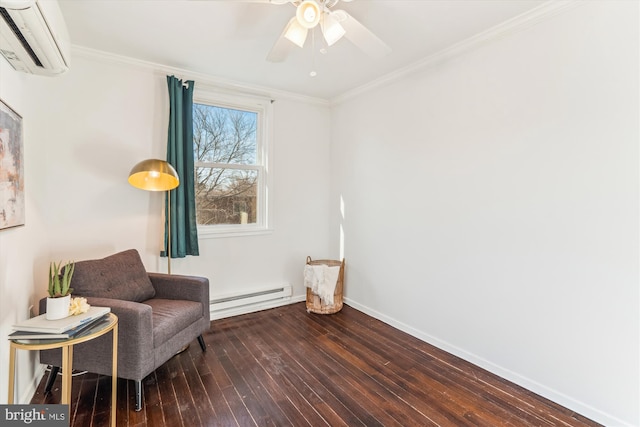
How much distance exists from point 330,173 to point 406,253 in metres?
1.53

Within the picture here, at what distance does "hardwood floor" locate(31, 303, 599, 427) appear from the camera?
182 cm

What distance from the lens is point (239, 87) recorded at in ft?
10.9

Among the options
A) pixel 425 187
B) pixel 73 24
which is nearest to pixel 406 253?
pixel 425 187

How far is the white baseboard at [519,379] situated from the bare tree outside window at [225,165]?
1996 millimetres

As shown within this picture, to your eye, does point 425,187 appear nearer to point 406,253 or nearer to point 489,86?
point 406,253

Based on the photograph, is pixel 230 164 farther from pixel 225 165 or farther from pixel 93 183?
pixel 93 183

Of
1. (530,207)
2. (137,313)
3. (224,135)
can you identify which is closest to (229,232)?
(224,135)

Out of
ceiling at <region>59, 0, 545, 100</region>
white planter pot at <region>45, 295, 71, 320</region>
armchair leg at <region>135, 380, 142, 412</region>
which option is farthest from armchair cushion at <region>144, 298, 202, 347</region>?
ceiling at <region>59, 0, 545, 100</region>

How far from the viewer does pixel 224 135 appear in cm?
341

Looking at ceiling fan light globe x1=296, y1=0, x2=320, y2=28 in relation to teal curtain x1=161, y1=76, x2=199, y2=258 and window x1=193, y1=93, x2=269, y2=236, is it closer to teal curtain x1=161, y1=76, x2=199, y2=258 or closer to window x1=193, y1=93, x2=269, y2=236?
teal curtain x1=161, y1=76, x2=199, y2=258

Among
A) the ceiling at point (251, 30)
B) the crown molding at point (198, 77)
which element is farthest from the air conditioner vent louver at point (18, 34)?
the crown molding at point (198, 77)

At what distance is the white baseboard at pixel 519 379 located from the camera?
1808mm

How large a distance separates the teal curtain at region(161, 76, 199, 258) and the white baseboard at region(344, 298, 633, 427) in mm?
2155

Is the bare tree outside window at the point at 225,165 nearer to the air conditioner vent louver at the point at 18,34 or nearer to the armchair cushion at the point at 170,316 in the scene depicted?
the armchair cushion at the point at 170,316
